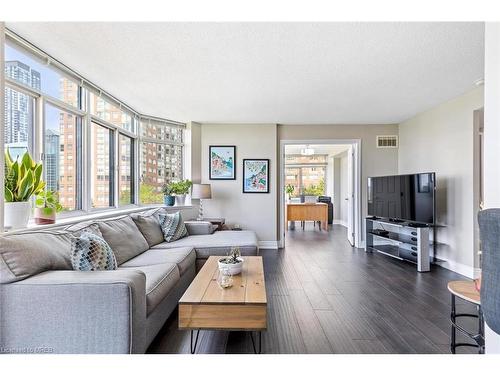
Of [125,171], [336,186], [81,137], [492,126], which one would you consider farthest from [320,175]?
[492,126]

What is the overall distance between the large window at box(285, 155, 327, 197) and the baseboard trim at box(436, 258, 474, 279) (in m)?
6.20

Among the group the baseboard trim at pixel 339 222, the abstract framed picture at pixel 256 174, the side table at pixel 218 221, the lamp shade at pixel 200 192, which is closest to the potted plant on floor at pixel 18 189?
the lamp shade at pixel 200 192

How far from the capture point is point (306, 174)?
408 inches

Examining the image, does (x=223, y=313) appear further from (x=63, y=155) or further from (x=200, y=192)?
(x=200, y=192)

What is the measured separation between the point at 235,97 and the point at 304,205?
482cm

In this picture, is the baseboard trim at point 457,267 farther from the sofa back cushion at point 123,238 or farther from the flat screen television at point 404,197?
the sofa back cushion at point 123,238

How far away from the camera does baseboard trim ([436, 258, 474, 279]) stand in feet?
12.0

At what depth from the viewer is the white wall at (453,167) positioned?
3.63 m

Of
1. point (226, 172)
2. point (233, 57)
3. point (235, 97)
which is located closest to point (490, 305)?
point (233, 57)

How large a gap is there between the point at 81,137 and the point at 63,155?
1.25 feet

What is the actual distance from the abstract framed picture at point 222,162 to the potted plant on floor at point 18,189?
10.9 feet

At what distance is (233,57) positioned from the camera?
2.63 m

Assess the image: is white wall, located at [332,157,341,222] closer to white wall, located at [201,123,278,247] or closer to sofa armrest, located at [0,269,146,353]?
white wall, located at [201,123,278,247]
